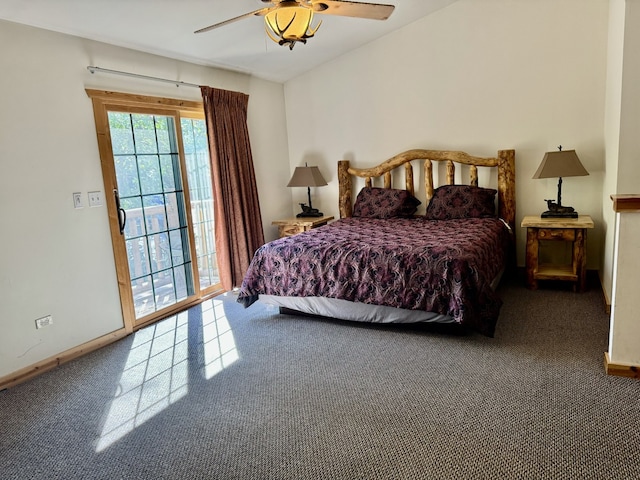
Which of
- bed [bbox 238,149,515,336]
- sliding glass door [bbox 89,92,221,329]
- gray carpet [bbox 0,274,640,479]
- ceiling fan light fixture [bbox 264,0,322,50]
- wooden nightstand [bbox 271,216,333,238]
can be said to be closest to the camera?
gray carpet [bbox 0,274,640,479]

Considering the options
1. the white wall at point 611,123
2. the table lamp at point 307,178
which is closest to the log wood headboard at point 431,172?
the table lamp at point 307,178

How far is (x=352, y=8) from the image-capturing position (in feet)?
9.11

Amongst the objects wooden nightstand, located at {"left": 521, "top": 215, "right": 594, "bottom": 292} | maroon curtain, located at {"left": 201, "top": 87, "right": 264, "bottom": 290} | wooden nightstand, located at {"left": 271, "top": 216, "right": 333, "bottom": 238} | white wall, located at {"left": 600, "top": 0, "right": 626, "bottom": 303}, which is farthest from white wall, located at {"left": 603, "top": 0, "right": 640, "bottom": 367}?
maroon curtain, located at {"left": 201, "top": 87, "right": 264, "bottom": 290}

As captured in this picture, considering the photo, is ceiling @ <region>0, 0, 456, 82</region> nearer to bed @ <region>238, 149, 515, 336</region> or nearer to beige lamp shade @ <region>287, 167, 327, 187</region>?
beige lamp shade @ <region>287, 167, 327, 187</region>

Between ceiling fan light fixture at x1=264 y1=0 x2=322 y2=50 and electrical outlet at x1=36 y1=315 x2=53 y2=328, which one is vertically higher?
ceiling fan light fixture at x1=264 y1=0 x2=322 y2=50

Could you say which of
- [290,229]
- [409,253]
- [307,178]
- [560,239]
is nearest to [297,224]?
[290,229]

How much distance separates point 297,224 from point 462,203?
1.84m

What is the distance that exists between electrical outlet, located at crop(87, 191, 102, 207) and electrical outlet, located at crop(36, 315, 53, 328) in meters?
0.88

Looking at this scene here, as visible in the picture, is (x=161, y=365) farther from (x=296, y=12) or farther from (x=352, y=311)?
(x=296, y=12)

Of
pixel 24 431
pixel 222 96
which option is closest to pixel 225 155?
pixel 222 96

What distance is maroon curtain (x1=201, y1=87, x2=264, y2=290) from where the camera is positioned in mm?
4383

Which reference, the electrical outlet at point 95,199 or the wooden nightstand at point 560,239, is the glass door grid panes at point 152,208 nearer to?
the electrical outlet at point 95,199

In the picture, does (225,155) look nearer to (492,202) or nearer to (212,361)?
(212,361)

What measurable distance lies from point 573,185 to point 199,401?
386 centimetres
